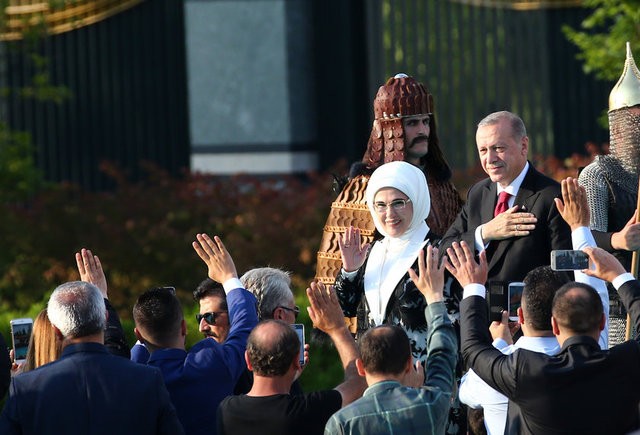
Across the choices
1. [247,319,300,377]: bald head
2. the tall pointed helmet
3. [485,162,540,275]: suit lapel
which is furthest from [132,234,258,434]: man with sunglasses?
the tall pointed helmet

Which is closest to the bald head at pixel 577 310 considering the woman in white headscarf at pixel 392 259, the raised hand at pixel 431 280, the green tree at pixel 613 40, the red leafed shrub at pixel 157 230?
the raised hand at pixel 431 280

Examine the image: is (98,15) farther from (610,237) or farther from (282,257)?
(610,237)

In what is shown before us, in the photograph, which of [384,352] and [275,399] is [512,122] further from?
[275,399]

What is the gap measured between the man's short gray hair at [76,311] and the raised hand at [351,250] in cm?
142

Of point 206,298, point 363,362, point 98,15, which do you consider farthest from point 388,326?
point 98,15

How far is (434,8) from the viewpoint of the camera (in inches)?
553

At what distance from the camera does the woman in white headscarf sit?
6078 millimetres

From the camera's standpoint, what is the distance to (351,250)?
6.23 meters

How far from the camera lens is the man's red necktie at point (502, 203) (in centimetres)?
651

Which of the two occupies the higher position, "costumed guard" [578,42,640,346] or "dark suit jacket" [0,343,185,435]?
"costumed guard" [578,42,640,346]

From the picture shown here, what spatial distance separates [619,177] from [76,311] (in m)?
2.82

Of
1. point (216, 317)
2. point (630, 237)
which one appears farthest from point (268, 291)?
point (630, 237)

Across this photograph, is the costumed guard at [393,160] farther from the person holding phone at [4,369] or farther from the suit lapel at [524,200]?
the person holding phone at [4,369]

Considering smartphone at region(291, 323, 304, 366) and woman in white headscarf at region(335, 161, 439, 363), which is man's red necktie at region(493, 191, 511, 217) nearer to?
woman in white headscarf at region(335, 161, 439, 363)
